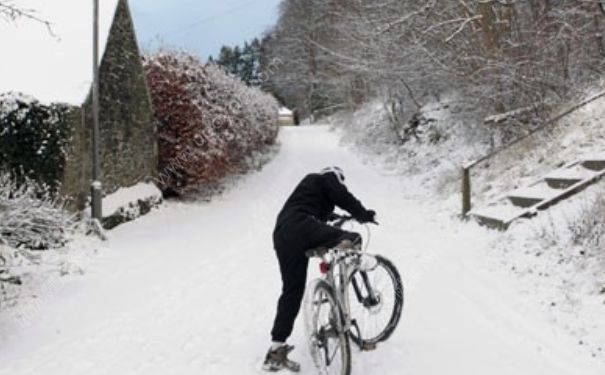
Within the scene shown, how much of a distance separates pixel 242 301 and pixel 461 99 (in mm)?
12926

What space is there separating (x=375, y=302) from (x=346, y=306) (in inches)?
24.2

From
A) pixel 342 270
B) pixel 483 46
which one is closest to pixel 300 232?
pixel 342 270

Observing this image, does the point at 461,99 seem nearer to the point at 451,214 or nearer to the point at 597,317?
the point at 451,214

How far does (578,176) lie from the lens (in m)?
9.95

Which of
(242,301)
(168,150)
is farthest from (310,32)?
(242,301)

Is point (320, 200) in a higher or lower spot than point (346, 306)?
higher

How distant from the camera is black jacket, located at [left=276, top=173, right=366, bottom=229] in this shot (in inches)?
204

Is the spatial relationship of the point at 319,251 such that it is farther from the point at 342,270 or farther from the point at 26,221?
the point at 26,221

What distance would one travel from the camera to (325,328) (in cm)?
494

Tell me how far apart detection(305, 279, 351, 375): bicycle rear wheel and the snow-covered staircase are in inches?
214

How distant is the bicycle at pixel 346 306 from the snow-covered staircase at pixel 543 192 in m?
4.50

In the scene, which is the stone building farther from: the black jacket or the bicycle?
the bicycle

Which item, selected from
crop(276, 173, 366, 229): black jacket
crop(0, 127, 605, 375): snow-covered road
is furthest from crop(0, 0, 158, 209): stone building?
crop(276, 173, 366, 229): black jacket

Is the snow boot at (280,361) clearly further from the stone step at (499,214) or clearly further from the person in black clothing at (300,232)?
the stone step at (499,214)
